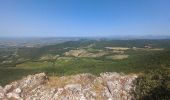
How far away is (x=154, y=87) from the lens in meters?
55.3

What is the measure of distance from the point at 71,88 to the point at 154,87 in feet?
71.0

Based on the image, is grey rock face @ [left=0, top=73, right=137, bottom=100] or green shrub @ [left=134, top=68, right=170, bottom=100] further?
grey rock face @ [left=0, top=73, right=137, bottom=100]

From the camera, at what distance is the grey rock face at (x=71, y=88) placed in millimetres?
56844

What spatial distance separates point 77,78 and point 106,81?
8.82 m

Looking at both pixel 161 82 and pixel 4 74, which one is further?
pixel 4 74

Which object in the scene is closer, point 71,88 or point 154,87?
point 154,87

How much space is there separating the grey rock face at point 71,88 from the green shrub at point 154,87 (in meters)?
2.95

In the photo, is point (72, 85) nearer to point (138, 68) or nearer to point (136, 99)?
point (136, 99)

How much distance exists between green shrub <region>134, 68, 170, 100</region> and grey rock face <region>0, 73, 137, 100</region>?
295cm

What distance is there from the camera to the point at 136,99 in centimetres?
5672

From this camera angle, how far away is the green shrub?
53.0 meters

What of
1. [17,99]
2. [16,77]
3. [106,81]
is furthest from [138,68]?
[17,99]

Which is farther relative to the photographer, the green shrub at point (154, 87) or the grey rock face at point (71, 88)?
the grey rock face at point (71, 88)

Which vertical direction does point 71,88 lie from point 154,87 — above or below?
below
